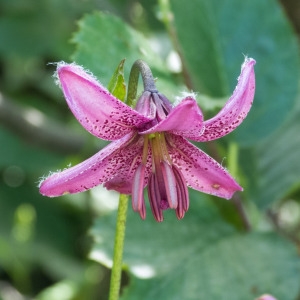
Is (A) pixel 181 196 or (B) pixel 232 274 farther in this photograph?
(B) pixel 232 274

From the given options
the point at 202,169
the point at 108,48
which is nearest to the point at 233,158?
the point at 108,48

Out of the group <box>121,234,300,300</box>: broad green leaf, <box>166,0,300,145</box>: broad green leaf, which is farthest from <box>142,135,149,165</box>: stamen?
<box>166,0,300,145</box>: broad green leaf

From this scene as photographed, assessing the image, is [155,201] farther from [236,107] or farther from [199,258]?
[199,258]

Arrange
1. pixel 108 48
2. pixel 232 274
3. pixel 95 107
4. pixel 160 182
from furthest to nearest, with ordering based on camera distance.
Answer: pixel 232 274 < pixel 108 48 < pixel 160 182 < pixel 95 107

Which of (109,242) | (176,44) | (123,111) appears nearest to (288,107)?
(176,44)

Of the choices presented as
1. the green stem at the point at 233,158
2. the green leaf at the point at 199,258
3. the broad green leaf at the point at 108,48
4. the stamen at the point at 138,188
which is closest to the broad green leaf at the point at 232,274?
the green leaf at the point at 199,258

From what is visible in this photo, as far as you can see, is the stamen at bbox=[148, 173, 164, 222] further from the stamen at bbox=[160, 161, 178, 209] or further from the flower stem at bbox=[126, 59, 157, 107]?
the flower stem at bbox=[126, 59, 157, 107]

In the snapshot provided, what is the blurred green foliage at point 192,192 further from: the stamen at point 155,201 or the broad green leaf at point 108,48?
the stamen at point 155,201
